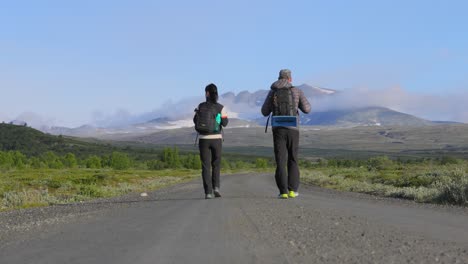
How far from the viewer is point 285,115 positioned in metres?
14.0

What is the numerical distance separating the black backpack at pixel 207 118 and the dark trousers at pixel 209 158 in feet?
0.90

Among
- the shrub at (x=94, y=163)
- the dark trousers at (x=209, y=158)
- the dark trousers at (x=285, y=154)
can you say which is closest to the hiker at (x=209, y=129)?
the dark trousers at (x=209, y=158)

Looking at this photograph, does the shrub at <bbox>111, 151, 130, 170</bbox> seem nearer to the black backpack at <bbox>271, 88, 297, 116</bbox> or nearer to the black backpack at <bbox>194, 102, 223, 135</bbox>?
the black backpack at <bbox>194, 102, 223, 135</bbox>

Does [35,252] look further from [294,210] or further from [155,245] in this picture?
[294,210]

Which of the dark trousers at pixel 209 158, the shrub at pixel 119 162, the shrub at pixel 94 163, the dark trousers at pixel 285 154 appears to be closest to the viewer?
the dark trousers at pixel 285 154

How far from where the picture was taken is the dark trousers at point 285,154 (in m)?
14.1

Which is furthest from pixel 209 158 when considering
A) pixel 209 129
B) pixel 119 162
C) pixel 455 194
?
pixel 119 162

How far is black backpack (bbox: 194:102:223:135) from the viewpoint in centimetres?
1482

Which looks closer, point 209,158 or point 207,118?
point 207,118

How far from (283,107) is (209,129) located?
6.76 feet

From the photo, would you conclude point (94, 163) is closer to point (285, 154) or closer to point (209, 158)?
point (209, 158)

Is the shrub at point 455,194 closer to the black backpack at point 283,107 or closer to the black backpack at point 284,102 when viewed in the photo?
the black backpack at point 283,107

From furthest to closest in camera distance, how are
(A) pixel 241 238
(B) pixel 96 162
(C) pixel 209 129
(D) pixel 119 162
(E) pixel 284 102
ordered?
(B) pixel 96 162 < (D) pixel 119 162 < (C) pixel 209 129 < (E) pixel 284 102 < (A) pixel 241 238

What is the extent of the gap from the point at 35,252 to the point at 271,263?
2.98m
